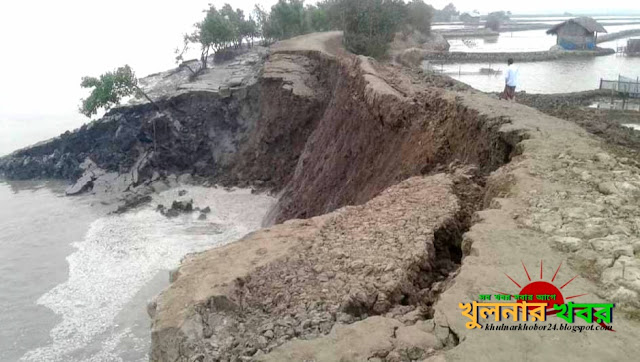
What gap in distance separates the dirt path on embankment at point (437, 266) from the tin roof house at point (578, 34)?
36.1m

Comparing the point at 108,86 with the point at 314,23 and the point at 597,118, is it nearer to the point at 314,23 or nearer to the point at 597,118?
the point at 314,23

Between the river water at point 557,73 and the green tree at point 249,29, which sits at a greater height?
the green tree at point 249,29

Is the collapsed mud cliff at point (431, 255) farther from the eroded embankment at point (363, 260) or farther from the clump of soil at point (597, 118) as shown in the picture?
the clump of soil at point (597, 118)

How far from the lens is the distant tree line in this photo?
25078 mm

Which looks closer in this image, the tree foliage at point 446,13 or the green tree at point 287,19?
the green tree at point 287,19

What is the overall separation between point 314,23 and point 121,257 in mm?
26874

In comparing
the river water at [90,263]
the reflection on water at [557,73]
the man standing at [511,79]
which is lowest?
the river water at [90,263]

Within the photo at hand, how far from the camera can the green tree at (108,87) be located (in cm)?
2362

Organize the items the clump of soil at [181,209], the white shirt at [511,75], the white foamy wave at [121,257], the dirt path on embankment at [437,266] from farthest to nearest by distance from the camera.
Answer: the clump of soil at [181,209] < the white shirt at [511,75] < the white foamy wave at [121,257] < the dirt path on embankment at [437,266]

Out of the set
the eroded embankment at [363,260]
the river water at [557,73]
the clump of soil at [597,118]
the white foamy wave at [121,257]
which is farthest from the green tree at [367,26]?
the eroded embankment at [363,260]

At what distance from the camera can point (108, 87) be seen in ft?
78.1

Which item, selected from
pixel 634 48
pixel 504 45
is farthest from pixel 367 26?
pixel 504 45

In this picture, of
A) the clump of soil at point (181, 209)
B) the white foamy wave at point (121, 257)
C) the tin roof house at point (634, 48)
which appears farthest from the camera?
the tin roof house at point (634, 48)

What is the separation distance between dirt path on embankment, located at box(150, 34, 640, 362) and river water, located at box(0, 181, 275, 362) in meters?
6.08
